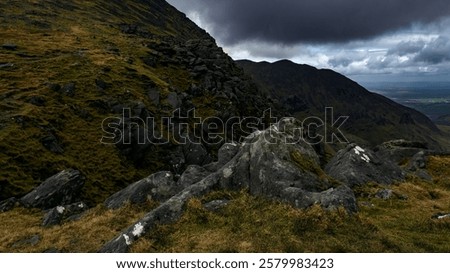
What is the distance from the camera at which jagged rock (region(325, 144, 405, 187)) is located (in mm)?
33531

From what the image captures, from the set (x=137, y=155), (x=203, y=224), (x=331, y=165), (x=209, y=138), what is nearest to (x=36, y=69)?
(x=137, y=155)

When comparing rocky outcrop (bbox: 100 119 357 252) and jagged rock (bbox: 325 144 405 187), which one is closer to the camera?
rocky outcrop (bbox: 100 119 357 252)

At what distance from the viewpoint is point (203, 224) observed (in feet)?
64.4

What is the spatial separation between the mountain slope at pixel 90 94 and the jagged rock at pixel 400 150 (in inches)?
1223

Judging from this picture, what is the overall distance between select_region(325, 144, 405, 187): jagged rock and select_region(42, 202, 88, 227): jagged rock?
75.3 feet

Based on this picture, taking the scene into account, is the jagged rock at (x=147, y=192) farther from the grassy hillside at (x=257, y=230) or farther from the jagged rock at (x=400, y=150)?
the jagged rock at (x=400, y=150)

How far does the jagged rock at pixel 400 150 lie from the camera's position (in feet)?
181

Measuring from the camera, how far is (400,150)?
56500 mm

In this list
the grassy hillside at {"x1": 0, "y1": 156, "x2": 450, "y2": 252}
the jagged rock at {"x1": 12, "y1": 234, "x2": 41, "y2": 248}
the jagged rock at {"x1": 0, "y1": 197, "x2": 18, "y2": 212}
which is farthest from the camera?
the jagged rock at {"x1": 0, "y1": 197, "x2": 18, "y2": 212}

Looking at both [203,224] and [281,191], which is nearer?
[203,224]

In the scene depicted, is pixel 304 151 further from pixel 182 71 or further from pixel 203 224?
pixel 182 71

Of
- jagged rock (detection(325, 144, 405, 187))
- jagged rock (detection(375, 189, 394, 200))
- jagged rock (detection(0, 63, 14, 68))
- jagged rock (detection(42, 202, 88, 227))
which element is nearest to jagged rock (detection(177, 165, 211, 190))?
jagged rock (detection(42, 202, 88, 227))

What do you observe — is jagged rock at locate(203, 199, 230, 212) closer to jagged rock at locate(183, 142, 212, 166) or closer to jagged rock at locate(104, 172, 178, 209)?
jagged rock at locate(104, 172, 178, 209)
